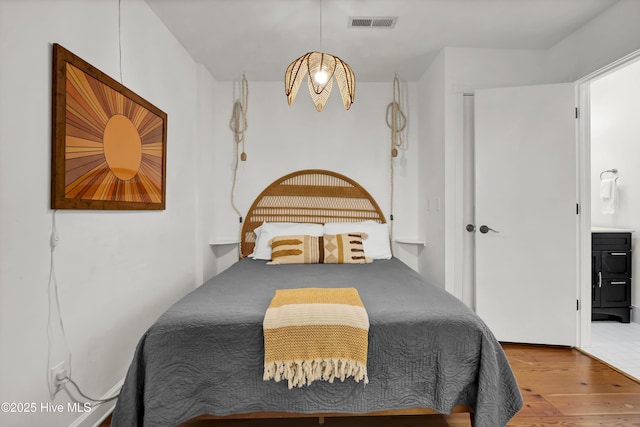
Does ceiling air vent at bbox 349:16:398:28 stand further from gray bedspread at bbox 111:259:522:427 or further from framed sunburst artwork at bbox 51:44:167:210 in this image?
gray bedspread at bbox 111:259:522:427

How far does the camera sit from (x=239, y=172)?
356 centimetres

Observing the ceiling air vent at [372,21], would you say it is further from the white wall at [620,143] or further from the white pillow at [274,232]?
the white wall at [620,143]

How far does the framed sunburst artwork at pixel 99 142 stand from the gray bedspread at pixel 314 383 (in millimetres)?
745

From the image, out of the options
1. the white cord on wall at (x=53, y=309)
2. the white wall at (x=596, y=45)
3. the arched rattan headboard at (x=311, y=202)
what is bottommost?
the white cord on wall at (x=53, y=309)

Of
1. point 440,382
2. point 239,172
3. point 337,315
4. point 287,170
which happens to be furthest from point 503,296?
point 239,172

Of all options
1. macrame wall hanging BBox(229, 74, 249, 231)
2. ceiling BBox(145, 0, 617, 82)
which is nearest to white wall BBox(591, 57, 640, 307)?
ceiling BBox(145, 0, 617, 82)

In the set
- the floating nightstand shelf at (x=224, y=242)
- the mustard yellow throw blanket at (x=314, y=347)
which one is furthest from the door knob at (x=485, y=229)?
the floating nightstand shelf at (x=224, y=242)

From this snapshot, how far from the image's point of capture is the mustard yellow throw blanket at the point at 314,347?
1392 millimetres

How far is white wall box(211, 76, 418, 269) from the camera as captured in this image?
355 cm

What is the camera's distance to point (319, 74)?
6.77 ft

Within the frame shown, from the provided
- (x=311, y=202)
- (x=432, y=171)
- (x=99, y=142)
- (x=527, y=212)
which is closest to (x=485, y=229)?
(x=527, y=212)

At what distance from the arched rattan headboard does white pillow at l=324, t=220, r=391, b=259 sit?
209 millimetres

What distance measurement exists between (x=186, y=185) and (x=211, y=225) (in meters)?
0.62

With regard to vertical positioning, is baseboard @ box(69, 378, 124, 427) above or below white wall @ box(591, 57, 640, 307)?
below
